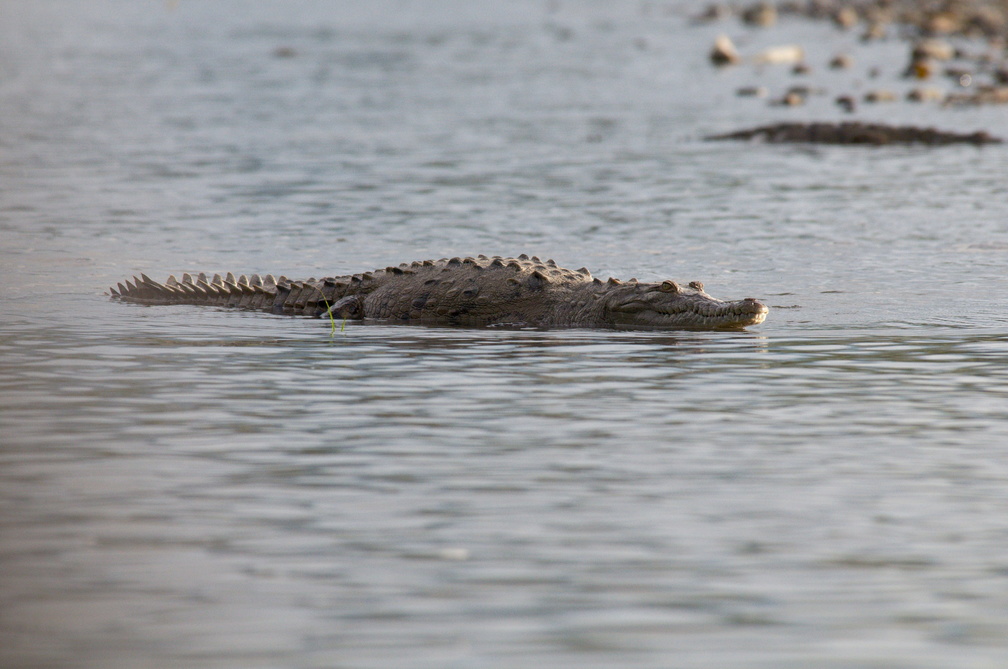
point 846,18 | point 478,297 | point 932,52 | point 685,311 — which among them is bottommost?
point 685,311

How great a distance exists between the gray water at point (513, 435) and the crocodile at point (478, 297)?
393 mm

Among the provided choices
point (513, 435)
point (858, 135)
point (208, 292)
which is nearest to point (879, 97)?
point (858, 135)

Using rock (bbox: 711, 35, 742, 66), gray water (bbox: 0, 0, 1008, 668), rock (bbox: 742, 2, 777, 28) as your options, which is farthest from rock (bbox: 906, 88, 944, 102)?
rock (bbox: 742, 2, 777, 28)

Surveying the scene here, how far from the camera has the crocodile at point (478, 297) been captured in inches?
499

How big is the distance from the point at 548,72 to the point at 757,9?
27306 mm

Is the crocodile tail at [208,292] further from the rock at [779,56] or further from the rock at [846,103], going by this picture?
the rock at [779,56]

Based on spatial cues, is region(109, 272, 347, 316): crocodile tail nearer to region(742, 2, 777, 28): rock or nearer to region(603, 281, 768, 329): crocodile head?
region(603, 281, 768, 329): crocodile head

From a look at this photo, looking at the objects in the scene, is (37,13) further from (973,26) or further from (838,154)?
(838,154)

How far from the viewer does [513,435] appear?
28.7 feet

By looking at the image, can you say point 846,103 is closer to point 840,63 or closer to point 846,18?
point 840,63

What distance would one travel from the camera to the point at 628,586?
626cm

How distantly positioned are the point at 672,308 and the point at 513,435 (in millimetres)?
4169

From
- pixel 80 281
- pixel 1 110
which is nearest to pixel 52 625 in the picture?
pixel 80 281

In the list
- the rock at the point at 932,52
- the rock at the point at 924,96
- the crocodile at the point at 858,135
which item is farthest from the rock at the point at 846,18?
the crocodile at the point at 858,135
